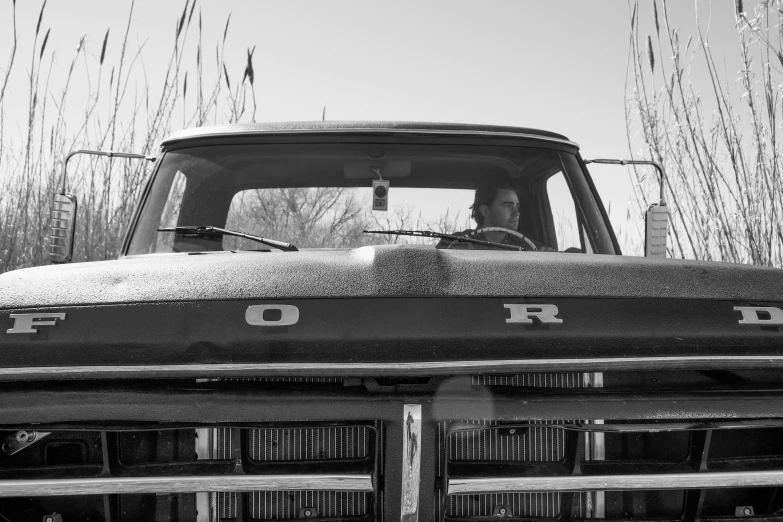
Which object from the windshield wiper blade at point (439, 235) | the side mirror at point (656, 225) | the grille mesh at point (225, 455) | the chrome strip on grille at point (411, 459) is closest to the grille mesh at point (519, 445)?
the chrome strip on grille at point (411, 459)

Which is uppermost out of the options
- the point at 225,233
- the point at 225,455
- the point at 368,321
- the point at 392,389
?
the point at 225,233

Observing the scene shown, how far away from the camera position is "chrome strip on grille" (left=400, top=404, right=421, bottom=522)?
57.7 inches

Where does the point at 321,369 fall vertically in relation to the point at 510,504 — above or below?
above

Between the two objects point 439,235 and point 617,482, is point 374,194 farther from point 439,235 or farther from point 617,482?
point 617,482

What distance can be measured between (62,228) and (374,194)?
3.90ft

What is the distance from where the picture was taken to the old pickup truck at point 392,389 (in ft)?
4.85

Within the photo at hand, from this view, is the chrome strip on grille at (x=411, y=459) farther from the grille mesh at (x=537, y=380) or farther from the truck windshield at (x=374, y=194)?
the truck windshield at (x=374, y=194)

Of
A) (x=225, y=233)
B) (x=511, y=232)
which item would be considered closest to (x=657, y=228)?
(x=511, y=232)

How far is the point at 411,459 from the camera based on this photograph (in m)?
1.47

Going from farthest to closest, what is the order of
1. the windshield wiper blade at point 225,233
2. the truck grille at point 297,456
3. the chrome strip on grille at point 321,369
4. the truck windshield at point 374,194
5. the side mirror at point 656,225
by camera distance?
the side mirror at point 656,225 < the truck windshield at point 374,194 < the windshield wiper blade at point 225,233 < the truck grille at point 297,456 < the chrome strip on grille at point 321,369

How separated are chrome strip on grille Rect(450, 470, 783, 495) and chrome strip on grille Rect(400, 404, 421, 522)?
8 cm

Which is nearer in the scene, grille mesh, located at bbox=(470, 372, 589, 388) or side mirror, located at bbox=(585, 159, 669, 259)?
grille mesh, located at bbox=(470, 372, 589, 388)

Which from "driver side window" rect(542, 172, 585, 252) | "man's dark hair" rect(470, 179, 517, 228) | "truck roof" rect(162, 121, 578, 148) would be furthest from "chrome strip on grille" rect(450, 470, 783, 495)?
"truck roof" rect(162, 121, 578, 148)

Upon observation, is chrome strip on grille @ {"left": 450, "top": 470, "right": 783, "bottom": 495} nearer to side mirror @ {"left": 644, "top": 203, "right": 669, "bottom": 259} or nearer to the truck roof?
side mirror @ {"left": 644, "top": 203, "right": 669, "bottom": 259}
